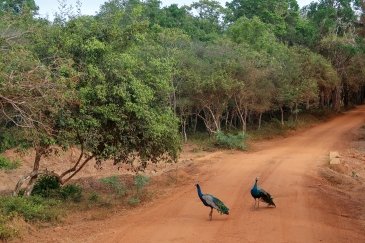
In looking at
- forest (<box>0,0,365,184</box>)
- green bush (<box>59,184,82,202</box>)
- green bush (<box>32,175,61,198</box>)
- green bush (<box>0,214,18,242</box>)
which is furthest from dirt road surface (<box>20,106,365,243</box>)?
green bush (<box>32,175,61,198</box>)

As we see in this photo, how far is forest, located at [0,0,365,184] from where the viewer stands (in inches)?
463

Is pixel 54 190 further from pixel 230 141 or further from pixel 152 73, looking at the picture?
pixel 230 141

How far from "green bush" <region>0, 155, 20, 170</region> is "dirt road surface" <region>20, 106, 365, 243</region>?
9.42 meters

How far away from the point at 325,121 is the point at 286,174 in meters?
23.6

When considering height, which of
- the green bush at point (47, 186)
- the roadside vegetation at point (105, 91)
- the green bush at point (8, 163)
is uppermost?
the roadside vegetation at point (105, 91)

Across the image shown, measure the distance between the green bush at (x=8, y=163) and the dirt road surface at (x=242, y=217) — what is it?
9.42 meters

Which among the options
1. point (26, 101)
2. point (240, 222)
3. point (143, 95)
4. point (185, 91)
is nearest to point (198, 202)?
point (240, 222)

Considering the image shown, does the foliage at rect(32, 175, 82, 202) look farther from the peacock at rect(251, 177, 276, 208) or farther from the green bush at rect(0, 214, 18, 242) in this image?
the peacock at rect(251, 177, 276, 208)

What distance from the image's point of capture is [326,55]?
41.8m

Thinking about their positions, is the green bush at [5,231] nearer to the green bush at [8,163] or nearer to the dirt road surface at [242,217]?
the dirt road surface at [242,217]

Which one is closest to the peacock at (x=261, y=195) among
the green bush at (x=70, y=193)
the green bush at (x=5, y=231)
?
the green bush at (x=70, y=193)

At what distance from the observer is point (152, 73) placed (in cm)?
1448

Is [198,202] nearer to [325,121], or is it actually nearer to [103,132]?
[103,132]

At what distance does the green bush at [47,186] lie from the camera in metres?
14.7
